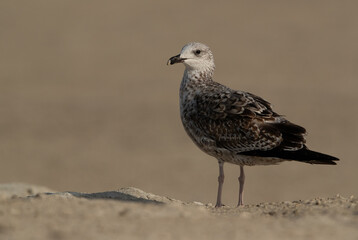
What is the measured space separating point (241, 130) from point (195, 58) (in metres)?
1.62

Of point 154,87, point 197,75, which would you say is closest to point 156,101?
point 154,87

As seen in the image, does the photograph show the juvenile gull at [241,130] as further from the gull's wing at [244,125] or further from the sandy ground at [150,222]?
the sandy ground at [150,222]

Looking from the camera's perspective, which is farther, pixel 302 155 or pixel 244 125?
pixel 244 125

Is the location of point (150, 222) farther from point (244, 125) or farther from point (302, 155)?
point (244, 125)

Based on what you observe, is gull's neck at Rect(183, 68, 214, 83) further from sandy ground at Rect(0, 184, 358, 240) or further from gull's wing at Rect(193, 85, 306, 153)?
sandy ground at Rect(0, 184, 358, 240)

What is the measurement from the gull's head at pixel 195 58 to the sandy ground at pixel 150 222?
333 cm

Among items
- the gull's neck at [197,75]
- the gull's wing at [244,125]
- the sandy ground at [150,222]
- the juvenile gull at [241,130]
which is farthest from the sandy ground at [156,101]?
the gull's neck at [197,75]

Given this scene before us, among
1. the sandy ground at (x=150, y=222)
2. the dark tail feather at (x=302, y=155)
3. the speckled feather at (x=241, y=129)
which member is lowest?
the sandy ground at (x=150, y=222)

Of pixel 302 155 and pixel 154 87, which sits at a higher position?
pixel 154 87

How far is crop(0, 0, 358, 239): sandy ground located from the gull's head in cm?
260

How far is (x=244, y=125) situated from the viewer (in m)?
9.49

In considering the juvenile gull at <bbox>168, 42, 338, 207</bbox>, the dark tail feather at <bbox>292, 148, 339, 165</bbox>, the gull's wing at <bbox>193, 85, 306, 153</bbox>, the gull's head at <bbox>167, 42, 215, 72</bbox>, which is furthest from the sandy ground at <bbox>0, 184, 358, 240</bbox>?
the gull's head at <bbox>167, 42, 215, 72</bbox>

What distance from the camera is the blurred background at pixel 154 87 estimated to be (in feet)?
58.8

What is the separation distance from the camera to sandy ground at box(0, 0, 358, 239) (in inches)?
288
